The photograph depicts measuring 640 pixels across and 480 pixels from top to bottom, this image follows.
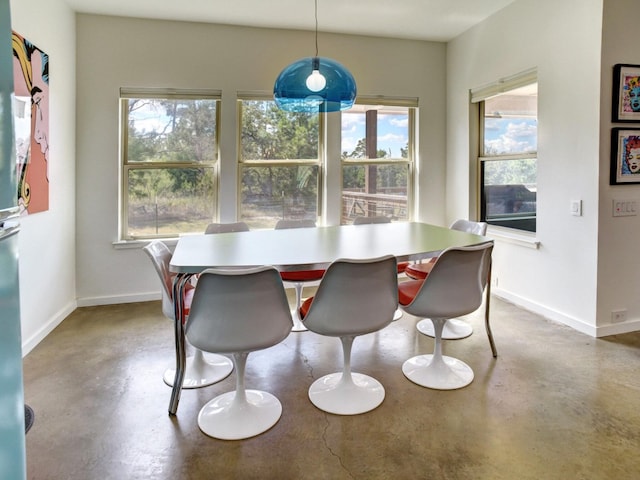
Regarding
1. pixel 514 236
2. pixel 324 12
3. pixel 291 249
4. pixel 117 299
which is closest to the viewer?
pixel 291 249

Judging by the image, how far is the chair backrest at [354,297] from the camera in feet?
6.26

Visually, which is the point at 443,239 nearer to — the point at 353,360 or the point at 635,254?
the point at 353,360

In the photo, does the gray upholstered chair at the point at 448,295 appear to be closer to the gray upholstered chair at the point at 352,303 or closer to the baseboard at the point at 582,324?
the gray upholstered chair at the point at 352,303

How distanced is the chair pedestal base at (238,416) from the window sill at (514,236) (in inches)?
109

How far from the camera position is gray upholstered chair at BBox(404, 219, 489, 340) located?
317 cm

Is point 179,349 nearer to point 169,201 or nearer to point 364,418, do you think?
point 364,418

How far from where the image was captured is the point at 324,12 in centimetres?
390

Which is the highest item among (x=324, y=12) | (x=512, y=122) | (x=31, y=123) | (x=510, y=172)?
(x=324, y=12)

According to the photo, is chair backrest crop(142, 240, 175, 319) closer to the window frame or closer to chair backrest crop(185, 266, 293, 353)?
chair backrest crop(185, 266, 293, 353)

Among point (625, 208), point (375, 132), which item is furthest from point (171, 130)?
point (625, 208)

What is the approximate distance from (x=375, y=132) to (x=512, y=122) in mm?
1471

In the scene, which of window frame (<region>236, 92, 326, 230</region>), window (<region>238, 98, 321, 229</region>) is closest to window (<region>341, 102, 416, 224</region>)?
window frame (<region>236, 92, 326, 230</region>)

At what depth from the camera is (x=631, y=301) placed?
3213 mm

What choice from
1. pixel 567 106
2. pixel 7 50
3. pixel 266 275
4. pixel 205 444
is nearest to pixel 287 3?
pixel 567 106
